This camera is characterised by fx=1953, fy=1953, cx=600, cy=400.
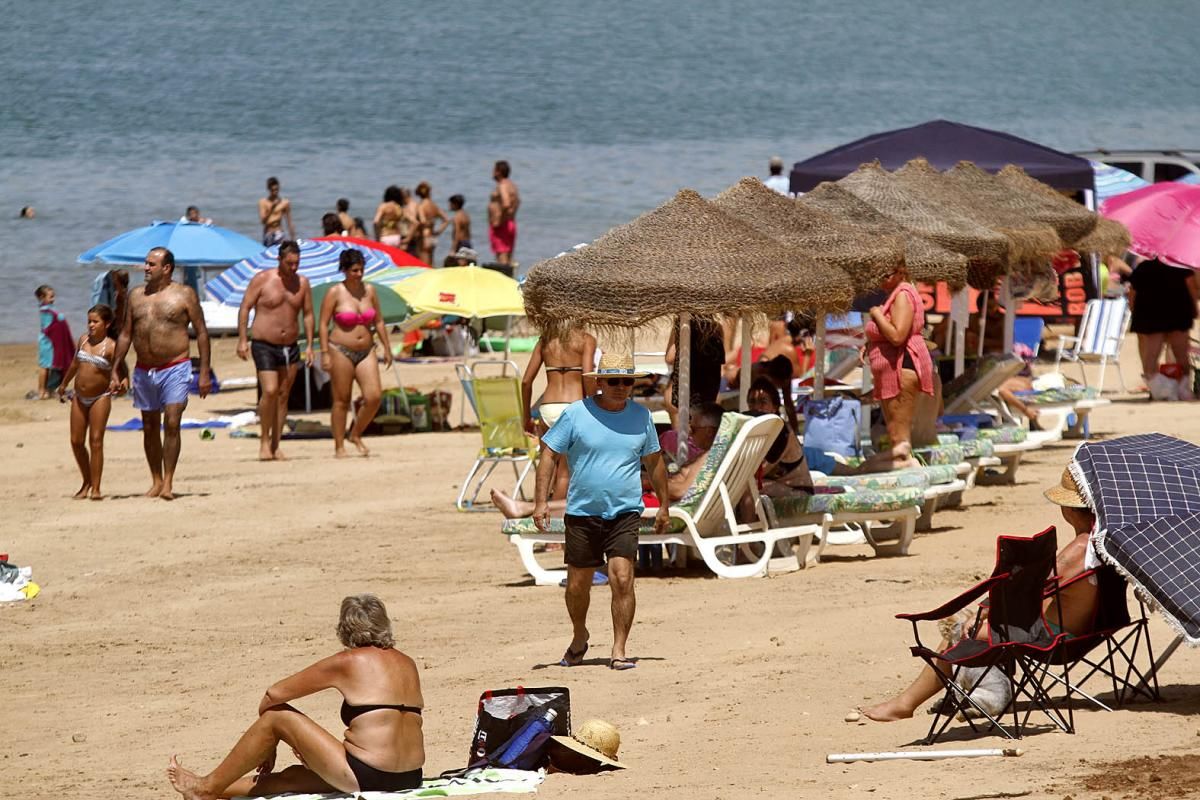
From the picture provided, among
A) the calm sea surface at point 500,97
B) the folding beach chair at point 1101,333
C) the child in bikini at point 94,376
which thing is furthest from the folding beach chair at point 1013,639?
the calm sea surface at point 500,97

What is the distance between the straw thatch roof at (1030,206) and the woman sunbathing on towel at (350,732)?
31.1 feet

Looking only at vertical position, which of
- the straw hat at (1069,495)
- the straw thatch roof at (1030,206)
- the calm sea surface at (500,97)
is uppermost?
the straw thatch roof at (1030,206)

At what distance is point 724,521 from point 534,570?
100 centimetres

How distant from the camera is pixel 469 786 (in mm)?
5895

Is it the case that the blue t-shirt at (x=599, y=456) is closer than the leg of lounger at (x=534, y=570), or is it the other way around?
the blue t-shirt at (x=599, y=456)

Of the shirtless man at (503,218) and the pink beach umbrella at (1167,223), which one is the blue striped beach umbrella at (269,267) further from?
the shirtless man at (503,218)

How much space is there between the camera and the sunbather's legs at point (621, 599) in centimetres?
773

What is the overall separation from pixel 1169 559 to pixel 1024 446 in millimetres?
6560

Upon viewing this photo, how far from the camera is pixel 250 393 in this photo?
19766 mm

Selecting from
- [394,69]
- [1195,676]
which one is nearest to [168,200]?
[394,69]

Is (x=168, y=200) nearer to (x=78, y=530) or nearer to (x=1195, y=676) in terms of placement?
(x=78, y=530)

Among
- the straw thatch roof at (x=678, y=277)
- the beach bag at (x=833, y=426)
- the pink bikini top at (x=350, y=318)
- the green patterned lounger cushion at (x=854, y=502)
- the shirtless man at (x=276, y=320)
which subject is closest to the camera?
the straw thatch roof at (x=678, y=277)

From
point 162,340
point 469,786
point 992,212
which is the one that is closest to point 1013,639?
point 469,786

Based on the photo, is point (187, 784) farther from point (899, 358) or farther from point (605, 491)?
point (899, 358)
